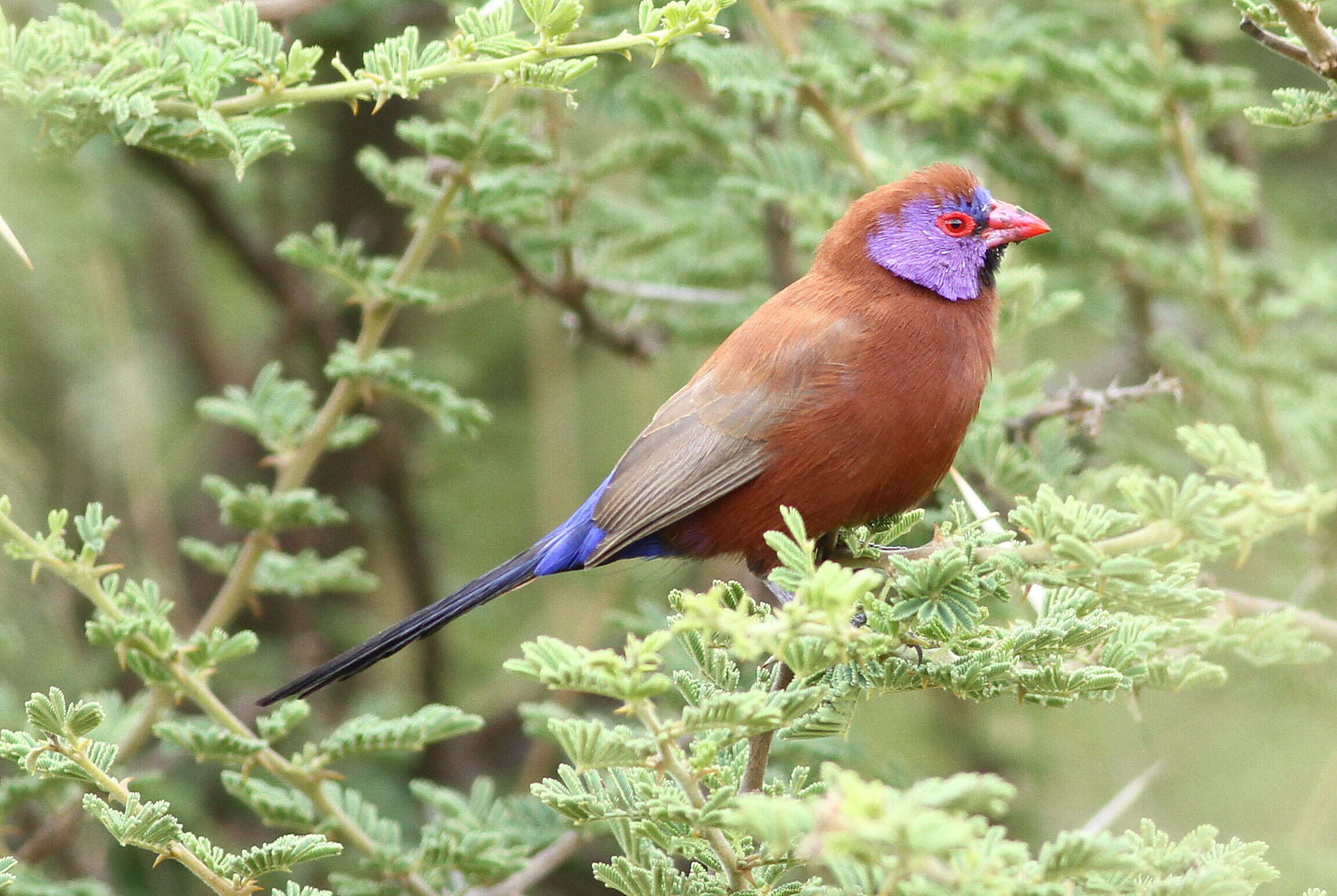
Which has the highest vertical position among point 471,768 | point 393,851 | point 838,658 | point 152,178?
point 152,178

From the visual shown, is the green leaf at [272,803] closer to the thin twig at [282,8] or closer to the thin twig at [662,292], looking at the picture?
the thin twig at [282,8]

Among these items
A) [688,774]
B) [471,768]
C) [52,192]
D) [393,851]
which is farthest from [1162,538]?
[52,192]

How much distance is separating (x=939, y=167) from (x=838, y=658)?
1.97m

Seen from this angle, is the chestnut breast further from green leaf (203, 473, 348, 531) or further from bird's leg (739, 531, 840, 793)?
green leaf (203, 473, 348, 531)

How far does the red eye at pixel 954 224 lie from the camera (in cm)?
356

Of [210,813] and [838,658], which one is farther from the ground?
[838,658]

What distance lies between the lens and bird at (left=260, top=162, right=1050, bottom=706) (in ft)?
10.4

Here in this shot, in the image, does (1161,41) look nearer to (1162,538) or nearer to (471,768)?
(1162,538)

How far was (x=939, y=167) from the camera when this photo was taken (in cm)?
Result: 361

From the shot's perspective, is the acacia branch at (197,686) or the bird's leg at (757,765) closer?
the bird's leg at (757,765)

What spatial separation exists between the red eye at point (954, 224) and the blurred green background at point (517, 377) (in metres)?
0.43

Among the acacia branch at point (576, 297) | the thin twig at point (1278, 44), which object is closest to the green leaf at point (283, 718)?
the acacia branch at point (576, 297)

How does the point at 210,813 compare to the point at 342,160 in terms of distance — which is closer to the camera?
the point at 210,813

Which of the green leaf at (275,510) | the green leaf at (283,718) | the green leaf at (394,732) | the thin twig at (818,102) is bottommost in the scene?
the green leaf at (394,732)
